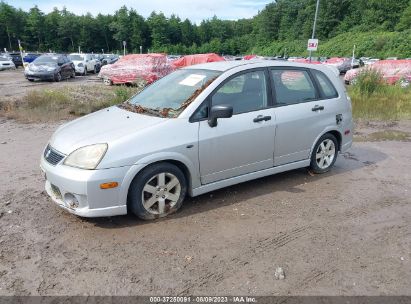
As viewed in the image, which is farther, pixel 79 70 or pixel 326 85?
pixel 79 70

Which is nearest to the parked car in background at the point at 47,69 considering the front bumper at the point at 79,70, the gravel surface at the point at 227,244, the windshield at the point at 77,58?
the front bumper at the point at 79,70

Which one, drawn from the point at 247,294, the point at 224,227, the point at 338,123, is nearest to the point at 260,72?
the point at 338,123

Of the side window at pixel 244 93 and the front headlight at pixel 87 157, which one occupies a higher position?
the side window at pixel 244 93

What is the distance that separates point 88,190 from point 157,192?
2.57 ft

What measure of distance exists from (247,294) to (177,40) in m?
116

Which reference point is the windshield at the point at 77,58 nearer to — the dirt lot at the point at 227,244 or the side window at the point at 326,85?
the dirt lot at the point at 227,244

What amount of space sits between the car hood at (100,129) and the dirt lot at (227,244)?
899 mm

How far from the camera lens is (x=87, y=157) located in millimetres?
3846

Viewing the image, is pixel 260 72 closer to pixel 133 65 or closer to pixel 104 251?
pixel 104 251

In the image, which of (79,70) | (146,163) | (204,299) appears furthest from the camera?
(79,70)

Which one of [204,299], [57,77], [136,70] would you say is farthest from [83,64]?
[204,299]

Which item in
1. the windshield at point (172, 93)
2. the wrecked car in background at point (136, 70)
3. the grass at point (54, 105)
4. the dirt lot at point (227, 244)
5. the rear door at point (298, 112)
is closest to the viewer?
the dirt lot at point (227, 244)

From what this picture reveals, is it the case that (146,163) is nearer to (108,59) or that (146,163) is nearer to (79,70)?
(79,70)

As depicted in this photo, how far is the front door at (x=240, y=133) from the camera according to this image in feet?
14.7
